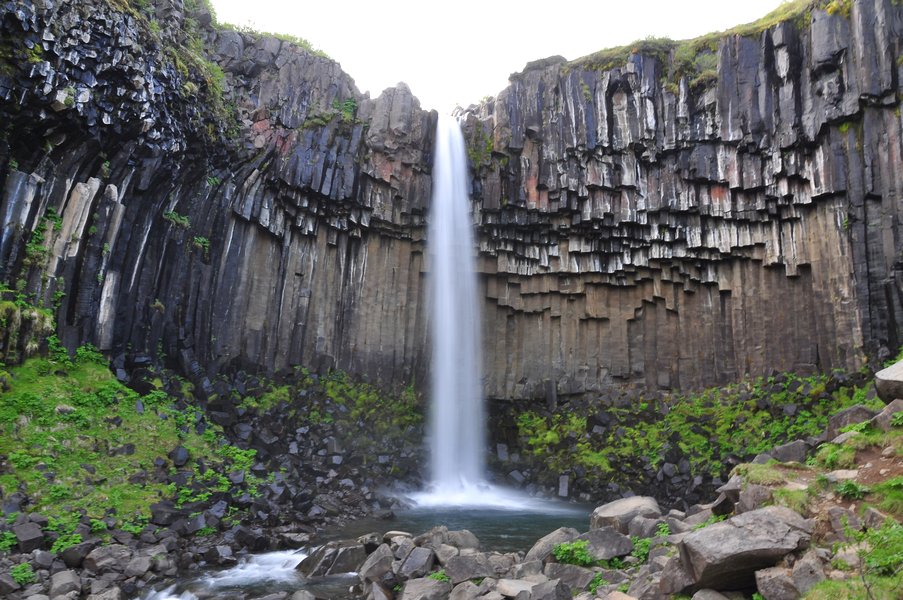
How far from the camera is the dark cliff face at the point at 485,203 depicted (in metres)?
14.9

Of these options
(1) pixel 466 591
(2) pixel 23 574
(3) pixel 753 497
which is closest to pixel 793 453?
(3) pixel 753 497

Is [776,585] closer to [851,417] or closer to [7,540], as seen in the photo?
[851,417]

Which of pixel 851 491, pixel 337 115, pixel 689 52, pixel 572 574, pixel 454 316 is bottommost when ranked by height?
pixel 572 574

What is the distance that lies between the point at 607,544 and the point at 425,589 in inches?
101

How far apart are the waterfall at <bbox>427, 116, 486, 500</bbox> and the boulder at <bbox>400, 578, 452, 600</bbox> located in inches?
574

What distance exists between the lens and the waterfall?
23375 mm

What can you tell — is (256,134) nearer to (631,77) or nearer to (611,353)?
(631,77)

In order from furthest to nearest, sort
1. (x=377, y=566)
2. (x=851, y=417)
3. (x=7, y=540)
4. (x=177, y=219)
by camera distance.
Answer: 1. (x=177, y=219)
2. (x=7, y=540)
3. (x=377, y=566)
4. (x=851, y=417)

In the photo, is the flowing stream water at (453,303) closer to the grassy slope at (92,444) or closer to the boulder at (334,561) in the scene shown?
the grassy slope at (92,444)

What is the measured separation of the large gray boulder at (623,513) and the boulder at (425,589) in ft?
9.96

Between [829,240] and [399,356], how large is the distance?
49.0ft

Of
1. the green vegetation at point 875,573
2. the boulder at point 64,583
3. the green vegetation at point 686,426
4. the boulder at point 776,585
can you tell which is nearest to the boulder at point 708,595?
the boulder at point 776,585

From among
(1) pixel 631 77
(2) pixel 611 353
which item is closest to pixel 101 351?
(2) pixel 611 353

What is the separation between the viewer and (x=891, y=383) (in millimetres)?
7156
